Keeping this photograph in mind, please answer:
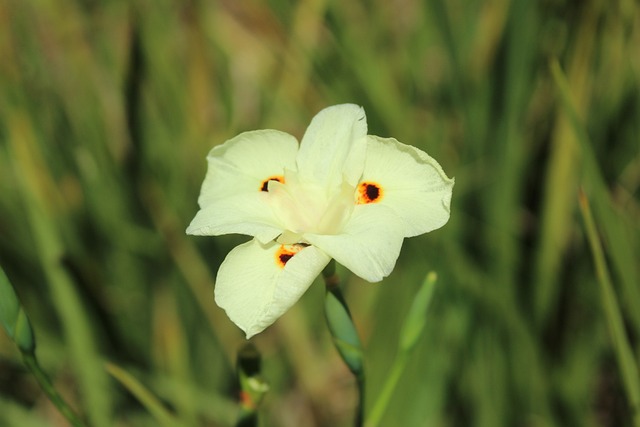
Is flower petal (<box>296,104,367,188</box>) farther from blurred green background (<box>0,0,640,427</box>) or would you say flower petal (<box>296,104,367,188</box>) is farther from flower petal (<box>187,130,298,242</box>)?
blurred green background (<box>0,0,640,427</box>)

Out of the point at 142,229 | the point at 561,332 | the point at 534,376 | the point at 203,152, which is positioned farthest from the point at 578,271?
the point at 142,229

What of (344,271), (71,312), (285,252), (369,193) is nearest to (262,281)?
(285,252)

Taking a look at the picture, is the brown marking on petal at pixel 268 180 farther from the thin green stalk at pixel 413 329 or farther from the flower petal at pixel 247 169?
the thin green stalk at pixel 413 329

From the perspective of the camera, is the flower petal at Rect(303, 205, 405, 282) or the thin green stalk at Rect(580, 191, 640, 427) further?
the thin green stalk at Rect(580, 191, 640, 427)

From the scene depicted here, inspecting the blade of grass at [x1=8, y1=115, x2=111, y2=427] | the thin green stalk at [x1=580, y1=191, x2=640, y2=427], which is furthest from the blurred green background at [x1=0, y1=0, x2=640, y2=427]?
the thin green stalk at [x1=580, y1=191, x2=640, y2=427]

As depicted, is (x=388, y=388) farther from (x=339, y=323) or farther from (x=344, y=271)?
(x=344, y=271)

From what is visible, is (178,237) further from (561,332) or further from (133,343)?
(561,332)
